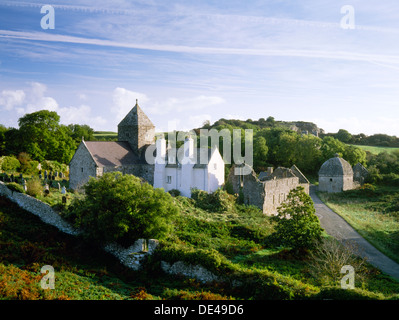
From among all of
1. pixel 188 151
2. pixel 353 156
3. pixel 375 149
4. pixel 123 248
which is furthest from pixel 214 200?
pixel 375 149

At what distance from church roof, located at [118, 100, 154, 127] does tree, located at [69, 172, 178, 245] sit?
66.5 ft

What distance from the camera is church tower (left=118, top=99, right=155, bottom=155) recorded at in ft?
125

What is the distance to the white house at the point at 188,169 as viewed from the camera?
3241 centimetres

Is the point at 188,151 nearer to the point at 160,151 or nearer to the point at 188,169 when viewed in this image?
the point at 188,169

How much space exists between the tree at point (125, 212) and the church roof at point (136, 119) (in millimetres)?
20282

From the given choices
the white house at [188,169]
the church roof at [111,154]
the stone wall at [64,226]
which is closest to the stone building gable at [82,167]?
the church roof at [111,154]

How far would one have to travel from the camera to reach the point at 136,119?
126 feet

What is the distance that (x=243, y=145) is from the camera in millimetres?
56719

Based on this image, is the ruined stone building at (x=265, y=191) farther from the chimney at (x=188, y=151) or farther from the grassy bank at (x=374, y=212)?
the grassy bank at (x=374, y=212)

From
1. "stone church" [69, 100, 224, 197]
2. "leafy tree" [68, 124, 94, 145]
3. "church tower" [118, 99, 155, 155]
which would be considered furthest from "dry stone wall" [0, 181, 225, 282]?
"leafy tree" [68, 124, 94, 145]

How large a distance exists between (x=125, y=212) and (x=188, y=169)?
15611 millimetres

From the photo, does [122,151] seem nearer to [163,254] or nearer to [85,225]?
[85,225]
